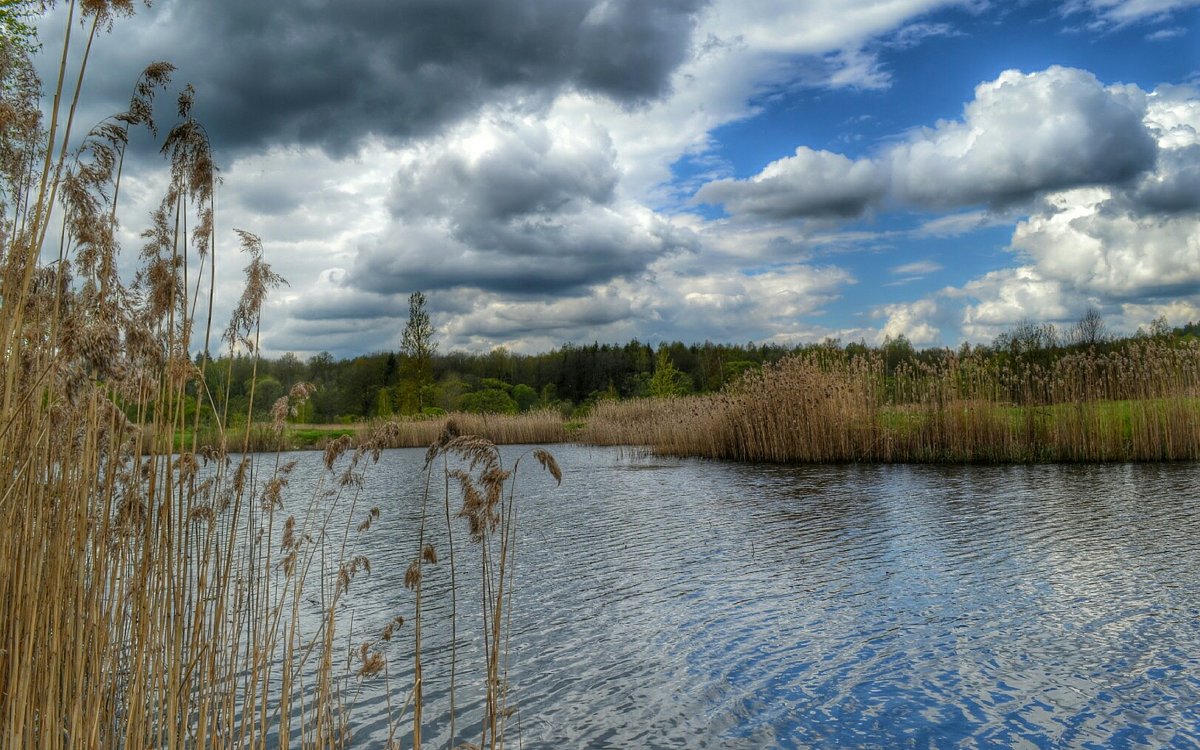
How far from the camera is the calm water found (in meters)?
4.23

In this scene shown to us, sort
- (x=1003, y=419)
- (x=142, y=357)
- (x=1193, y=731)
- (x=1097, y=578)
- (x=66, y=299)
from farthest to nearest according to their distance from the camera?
(x=1003, y=419) → (x=1097, y=578) → (x=1193, y=731) → (x=66, y=299) → (x=142, y=357)

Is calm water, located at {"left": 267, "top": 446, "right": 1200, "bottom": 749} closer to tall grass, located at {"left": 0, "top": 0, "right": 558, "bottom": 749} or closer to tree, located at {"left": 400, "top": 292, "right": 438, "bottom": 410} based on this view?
tall grass, located at {"left": 0, "top": 0, "right": 558, "bottom": 749}

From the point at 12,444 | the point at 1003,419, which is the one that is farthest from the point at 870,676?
the point at 1003,419

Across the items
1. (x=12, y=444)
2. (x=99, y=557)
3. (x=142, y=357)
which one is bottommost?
(x=99, y=557)

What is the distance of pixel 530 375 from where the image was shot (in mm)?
68312

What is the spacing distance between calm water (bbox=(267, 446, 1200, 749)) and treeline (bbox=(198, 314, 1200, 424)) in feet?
58.1

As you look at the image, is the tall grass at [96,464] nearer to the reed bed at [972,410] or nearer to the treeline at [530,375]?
the reed bed at [972,410]

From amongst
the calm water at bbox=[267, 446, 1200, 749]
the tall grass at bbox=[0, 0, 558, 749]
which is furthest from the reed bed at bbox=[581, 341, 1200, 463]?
the tall grass at bbox=[0, 0, 558, 749]

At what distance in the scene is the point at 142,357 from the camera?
3008mm

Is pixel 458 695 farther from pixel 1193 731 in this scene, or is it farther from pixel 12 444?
pixel 1193 731

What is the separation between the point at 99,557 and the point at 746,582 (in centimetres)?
536

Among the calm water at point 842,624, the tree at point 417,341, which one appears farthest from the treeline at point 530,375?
the calm water at point 842,624

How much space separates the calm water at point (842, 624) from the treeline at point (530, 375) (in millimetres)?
17722

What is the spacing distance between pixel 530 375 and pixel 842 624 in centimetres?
6296
